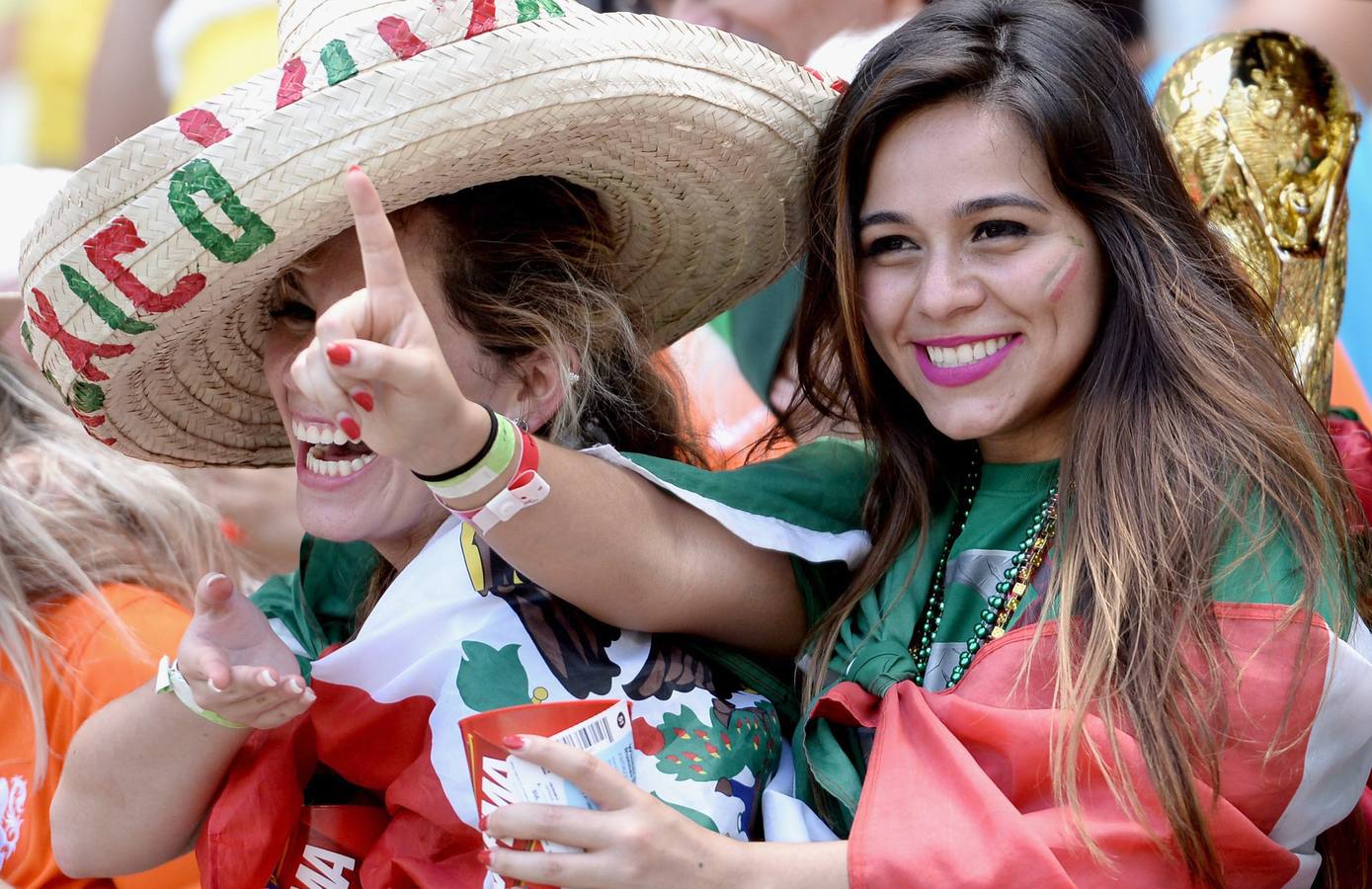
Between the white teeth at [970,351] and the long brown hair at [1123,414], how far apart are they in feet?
0.39

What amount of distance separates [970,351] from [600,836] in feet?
2.49

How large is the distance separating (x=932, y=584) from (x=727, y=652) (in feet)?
0.91

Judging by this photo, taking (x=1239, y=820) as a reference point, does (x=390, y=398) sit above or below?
above

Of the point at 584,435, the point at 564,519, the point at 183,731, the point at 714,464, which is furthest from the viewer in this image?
the point at 714,464

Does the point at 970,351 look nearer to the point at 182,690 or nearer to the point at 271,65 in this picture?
the point at 182,690

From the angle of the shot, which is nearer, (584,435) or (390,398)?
(390,398)

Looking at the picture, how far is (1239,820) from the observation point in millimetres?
1573

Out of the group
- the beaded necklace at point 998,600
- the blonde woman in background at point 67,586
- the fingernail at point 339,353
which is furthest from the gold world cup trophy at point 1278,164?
the blonde woman in background at point 67,586

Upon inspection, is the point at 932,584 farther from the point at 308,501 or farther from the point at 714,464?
the point at 308,501

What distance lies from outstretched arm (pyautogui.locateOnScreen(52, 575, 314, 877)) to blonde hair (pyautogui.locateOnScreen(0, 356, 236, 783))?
0.52m

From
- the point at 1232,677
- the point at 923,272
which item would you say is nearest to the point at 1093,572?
the point at 1232,677

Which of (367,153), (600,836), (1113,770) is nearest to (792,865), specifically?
(600,836)

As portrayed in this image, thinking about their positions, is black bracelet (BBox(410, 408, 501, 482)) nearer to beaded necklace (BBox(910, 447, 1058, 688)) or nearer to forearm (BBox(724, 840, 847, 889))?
forearm (BBox(724, 840, 847, 889))

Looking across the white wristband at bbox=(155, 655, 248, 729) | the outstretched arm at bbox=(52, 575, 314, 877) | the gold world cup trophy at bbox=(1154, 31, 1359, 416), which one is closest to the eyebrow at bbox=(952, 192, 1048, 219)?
the gold world cup trophy at bbox=(1154, 31, 1359, 416)
